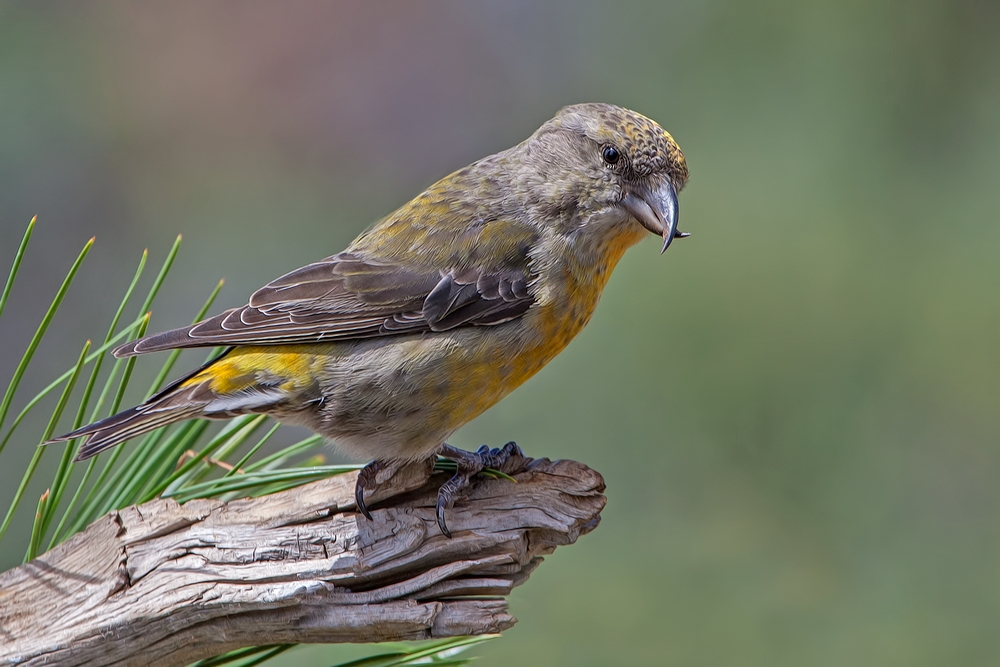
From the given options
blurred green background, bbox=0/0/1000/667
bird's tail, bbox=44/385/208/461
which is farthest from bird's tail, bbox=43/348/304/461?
blurred green background, bbox=0/0/1000/667

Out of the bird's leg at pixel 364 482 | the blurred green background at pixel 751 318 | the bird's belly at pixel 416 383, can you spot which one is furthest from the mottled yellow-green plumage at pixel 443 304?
the blurred green background at pixel 751 318

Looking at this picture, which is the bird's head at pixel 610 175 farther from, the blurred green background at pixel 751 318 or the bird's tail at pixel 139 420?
the blurred green background at pixel 751 318

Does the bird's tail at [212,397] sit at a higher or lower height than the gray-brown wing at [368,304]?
lower

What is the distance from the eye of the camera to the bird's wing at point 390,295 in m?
2.36

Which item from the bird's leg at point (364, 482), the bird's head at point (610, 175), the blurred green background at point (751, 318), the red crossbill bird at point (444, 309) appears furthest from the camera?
the blurred green background at point (751, 318)

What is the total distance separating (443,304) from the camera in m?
2.45

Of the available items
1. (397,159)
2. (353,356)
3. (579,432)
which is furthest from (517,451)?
(397,159)

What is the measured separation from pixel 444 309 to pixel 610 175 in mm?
604

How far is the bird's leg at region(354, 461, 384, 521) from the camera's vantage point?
209 cm

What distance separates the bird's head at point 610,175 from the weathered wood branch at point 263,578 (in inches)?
32.3

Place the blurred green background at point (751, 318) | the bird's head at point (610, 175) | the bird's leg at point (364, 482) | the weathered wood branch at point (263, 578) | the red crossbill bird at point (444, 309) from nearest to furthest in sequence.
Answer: the weathered wood branch at point (263, 578), the bird's leg at point (364, 482), the red crossbill bird at point (444, 309), the bird's head at point (610, 175), the blurred green background at point (751, 318)

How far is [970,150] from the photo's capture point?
14.2 ft

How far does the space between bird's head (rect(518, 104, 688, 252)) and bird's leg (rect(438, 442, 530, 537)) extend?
26.4 inches

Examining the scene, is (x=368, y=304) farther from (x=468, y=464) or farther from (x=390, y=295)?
(x=468, y=464)
